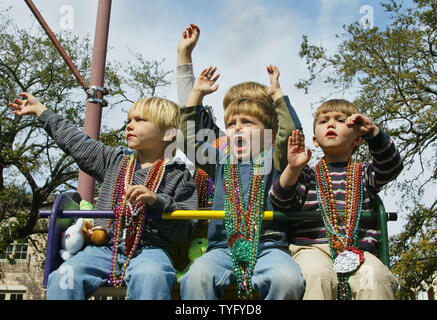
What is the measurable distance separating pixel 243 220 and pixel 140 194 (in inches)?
23.1

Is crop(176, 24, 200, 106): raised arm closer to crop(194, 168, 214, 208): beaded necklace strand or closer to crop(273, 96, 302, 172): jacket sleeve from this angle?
crop(194, 168, 214, 208): beaded necklace strand

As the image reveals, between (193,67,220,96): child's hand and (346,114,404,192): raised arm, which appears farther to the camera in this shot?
(193,67,220,96): child's hand

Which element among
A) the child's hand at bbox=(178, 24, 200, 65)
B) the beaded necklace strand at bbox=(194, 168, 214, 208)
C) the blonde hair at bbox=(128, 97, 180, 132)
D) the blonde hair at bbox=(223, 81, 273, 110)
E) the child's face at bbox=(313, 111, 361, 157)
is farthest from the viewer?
the child's hand at bbox=(178, 24, 200, 65)

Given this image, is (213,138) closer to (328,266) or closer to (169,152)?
(169,152)

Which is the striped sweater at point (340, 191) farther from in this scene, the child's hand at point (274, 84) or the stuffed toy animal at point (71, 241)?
the stuffed toy animal at point (71, 241)

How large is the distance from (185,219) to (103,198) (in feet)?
1.97

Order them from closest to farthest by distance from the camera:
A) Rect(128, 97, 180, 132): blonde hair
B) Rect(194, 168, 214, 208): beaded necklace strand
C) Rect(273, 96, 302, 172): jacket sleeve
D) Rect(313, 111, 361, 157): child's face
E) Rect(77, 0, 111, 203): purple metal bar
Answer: Rect(273, 96, 302, 172): jacket sleeve
Rect(313, 111, 361, 157): child's face
Rect(128, 97, 180, 132): blonde hair
Rect(194, 168, 214, 208): beaded necklace strand
Rect(77, 0, 111, 203): purple metal bar

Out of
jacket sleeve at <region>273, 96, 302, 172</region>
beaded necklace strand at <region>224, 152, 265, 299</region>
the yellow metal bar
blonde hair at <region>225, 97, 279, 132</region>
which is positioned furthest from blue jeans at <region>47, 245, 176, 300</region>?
blonde hair at <region>225, 97, 279, 132</region>

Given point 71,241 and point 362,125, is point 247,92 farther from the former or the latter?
point 71,241

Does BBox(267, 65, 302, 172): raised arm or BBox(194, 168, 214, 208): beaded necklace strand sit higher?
BBox(267, 65, 302, 172): raised arm

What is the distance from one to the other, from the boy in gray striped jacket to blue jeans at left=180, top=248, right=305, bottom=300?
15 centimetres

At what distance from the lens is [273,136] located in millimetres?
3152

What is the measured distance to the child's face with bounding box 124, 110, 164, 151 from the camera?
2.97 metres

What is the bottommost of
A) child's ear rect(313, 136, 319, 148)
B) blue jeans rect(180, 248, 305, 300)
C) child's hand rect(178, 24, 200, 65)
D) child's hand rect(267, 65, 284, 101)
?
blue jeans rect(180, 248, 305, 300)
